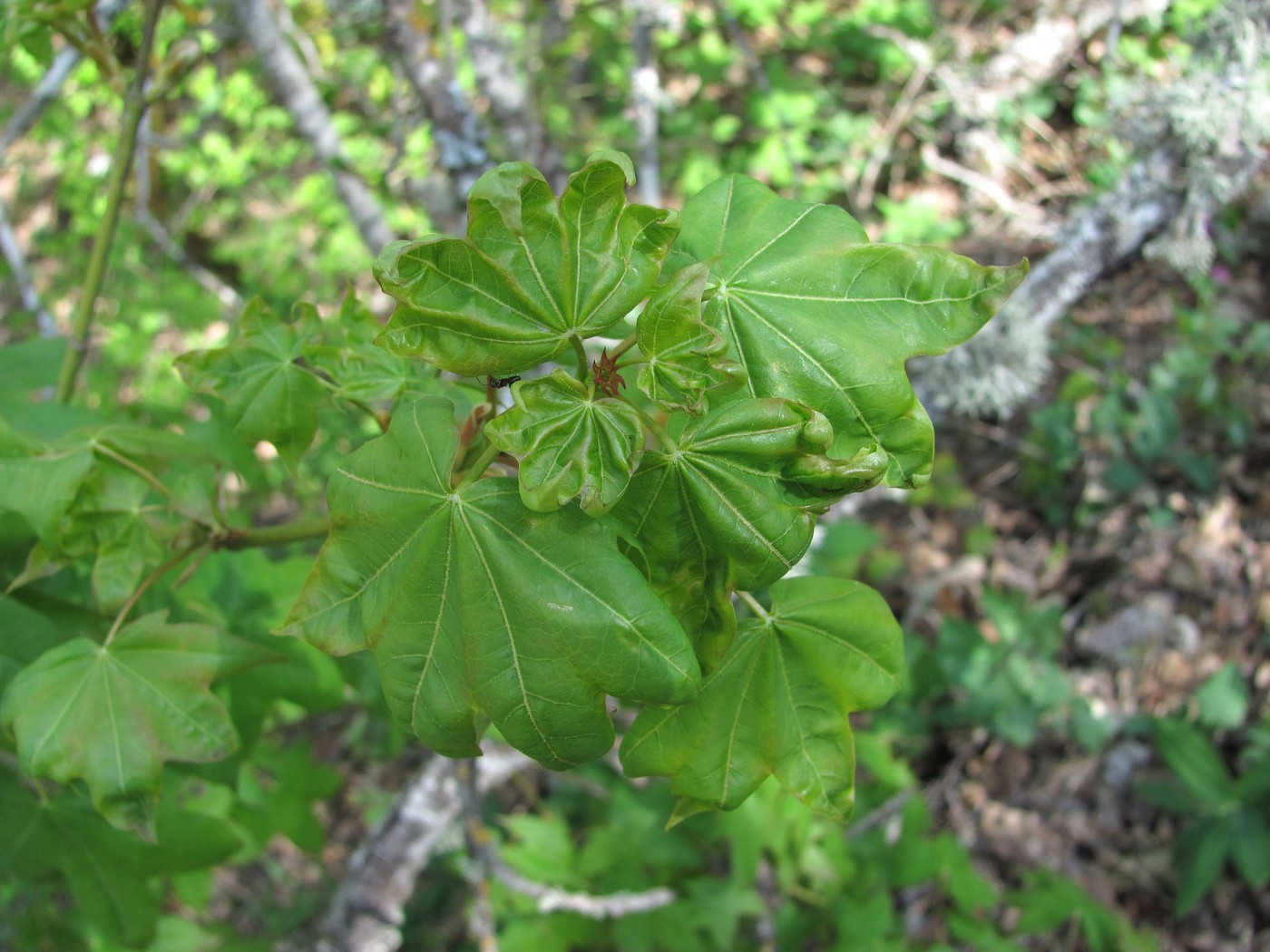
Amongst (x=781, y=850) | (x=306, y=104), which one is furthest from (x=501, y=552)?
(x=306, y=104)

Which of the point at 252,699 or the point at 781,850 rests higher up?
the point at 252,699

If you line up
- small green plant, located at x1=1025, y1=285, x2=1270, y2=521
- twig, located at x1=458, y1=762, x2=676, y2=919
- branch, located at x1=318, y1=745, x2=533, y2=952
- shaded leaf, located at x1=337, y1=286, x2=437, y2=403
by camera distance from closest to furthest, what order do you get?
shaded leaf, located at x1=337, y1=286, x2=437, y2=403
twig, located at x1=458, y1=762, x2=676, y2=919
branch, located at x1=318, y1=745, x2=533, y2=952
small green plant, located at x1=1025, y1=285, x2=1270, y2=521

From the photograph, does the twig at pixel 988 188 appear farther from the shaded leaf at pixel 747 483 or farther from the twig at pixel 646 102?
the shaded leaf at pixel 747 483

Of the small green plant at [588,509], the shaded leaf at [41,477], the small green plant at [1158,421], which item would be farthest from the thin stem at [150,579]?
the small green plant at [1158,421]

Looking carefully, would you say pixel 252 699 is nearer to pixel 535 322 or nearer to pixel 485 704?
pixel 485 704

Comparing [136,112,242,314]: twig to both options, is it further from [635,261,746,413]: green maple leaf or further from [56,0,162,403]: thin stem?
[635,261,746,413]: green maple leaf

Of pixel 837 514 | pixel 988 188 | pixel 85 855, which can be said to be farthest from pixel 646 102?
pixel 85 855

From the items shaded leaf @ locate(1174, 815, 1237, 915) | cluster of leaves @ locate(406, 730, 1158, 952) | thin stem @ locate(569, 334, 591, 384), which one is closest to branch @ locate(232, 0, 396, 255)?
cluster of leaves @ locate(406, 730, 1158, 952)
